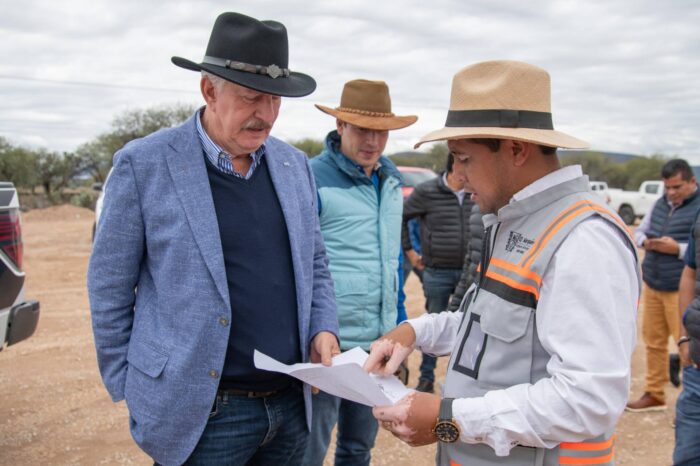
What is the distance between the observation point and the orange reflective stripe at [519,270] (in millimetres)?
1612

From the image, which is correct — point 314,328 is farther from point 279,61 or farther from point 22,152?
point 22,152

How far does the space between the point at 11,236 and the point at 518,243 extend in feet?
10.8

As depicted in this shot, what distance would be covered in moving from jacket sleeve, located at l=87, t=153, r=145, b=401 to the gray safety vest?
3.53 ft

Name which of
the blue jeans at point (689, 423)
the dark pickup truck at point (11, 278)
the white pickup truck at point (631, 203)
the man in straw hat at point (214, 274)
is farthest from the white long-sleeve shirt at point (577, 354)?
the white pickup truck at point (631, 203)

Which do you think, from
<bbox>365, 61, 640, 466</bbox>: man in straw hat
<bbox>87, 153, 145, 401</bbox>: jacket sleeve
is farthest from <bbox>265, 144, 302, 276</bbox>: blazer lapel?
<bbox>365, 61, 640, 466</bbox>: man in straw hat

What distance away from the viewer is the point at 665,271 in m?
5.39

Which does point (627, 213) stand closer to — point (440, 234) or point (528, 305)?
point (440, 234)

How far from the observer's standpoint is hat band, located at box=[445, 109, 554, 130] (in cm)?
173

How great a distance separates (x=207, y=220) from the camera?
2.02 metres

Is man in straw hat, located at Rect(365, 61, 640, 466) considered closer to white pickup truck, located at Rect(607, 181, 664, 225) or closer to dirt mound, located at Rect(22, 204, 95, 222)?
dirt mound, located at Rect(22, 204, 95, 222)

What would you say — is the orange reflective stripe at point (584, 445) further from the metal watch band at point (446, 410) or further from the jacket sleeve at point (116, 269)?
the jacket sleeve at point (116, 269)

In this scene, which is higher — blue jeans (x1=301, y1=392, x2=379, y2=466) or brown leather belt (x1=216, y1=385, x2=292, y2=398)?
brown leather belt (x1=216, y1=385, x2=292, y2=398)

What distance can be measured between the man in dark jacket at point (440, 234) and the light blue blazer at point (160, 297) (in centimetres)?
345

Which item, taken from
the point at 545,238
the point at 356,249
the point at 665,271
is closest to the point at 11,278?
the point at 356,249
